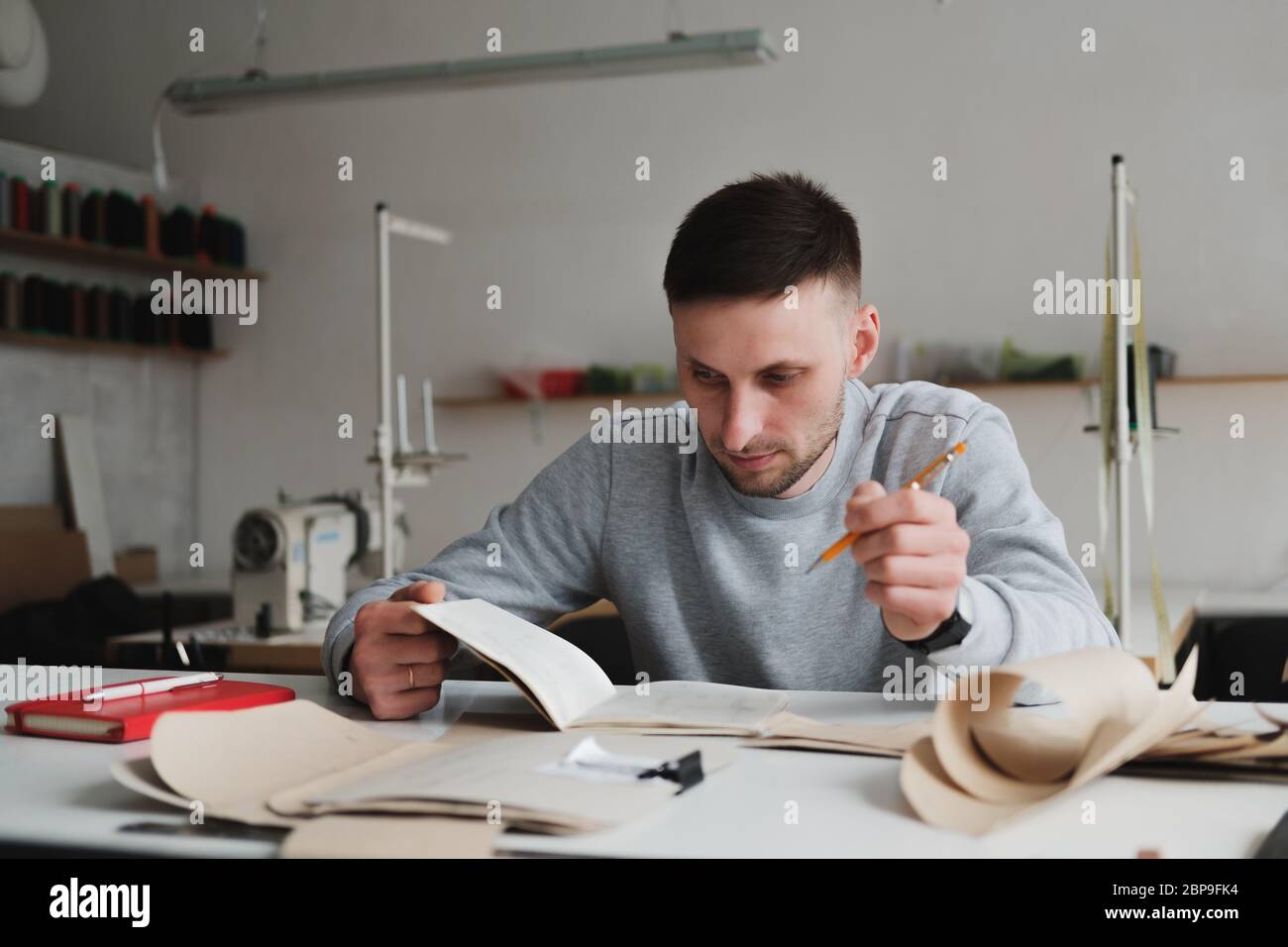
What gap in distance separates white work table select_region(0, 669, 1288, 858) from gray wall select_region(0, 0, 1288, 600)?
11.8 feet

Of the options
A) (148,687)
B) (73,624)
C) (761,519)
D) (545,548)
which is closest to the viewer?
(148,687)

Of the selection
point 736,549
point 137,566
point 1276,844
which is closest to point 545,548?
point 736,549

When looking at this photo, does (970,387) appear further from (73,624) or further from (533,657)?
(533,657)

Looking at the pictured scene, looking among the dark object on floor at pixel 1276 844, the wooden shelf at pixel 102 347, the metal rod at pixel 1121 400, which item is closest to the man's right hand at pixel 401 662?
the dark object on floor at pixel 1276 844

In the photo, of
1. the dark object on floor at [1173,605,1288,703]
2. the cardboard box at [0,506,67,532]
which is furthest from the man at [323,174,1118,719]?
the cardboard box at [0,506,67,532]

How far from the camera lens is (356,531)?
130 inches

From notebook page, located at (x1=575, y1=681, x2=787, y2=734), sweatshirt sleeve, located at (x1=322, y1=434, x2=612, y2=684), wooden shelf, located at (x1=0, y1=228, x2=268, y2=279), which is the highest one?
wooden shelf, located at (x1=0, y1=228, x2=268, y2=279)

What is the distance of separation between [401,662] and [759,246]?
0.63 meters

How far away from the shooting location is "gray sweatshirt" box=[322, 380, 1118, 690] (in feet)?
4.84

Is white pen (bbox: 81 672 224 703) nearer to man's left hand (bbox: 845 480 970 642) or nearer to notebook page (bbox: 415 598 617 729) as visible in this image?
notebook page (bbox: 415 598 617 729)

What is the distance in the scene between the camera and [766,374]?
1.43 meters

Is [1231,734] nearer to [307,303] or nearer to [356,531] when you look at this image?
[356,531]

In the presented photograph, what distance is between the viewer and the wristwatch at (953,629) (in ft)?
3.75
